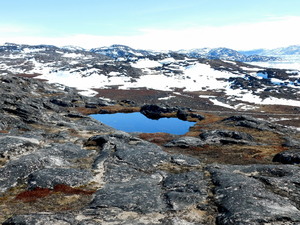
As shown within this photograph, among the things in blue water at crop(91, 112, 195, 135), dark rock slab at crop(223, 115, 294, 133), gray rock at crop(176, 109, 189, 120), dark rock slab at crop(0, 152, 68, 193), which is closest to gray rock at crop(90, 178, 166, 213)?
dark rock slab at crop(0, 152, 68, 193)

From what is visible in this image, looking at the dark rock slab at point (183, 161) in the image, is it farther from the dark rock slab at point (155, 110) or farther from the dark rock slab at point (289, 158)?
the dark rock slab at point (155, 110)

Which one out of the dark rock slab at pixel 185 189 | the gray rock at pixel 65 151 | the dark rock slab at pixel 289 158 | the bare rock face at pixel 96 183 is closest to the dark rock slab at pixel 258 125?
the dark rock slab at pixel 289 158

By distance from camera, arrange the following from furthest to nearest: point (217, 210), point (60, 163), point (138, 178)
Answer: point (60, 163)
point (138, 178)
point (217, 210)

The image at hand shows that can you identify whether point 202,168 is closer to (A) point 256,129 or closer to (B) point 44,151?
(B) point 44,151

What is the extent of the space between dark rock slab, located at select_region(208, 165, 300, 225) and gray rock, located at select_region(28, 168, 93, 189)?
15.5 m

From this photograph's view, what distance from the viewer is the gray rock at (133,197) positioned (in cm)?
2319

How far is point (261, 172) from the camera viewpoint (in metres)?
31.4

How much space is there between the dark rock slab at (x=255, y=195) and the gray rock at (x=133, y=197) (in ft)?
19.5

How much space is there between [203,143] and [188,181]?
2470cm

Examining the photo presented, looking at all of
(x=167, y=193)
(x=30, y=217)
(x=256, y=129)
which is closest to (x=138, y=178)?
(x=167, y=193)

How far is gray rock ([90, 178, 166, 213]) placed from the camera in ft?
76.1

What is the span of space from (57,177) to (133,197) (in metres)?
10.2

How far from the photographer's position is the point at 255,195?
2397 centimetres

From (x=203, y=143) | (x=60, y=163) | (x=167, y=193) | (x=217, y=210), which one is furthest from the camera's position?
(x=203, y=143)
